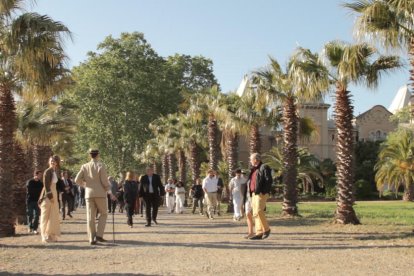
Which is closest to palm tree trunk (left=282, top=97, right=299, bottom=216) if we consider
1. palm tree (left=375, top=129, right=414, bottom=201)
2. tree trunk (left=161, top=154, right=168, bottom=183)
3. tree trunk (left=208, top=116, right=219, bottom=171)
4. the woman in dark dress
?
the woman in dark dress

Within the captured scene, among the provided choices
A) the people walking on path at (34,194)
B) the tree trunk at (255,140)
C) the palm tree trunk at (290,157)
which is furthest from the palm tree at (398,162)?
the people walking on path at (34,194)

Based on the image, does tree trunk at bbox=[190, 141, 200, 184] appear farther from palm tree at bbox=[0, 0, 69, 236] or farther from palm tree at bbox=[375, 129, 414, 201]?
palm tree at bbox=[0, 0, 69, 236]

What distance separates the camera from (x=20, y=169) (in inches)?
840

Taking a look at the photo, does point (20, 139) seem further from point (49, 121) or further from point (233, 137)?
point (233, 137)

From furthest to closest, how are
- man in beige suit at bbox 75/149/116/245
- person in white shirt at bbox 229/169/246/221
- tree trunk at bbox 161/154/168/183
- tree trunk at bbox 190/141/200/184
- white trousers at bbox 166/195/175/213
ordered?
tree trunk at bbox 161/154/168/183
tree trunk at bbox 190/141/200/184
white trousers at bbox 166/195/175/213
person in white shirt at bbox 229/169/246/221
man in beige suit at bbox 75/149/116/245

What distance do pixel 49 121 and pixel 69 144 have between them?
25501 mm

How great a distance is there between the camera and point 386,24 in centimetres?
1383

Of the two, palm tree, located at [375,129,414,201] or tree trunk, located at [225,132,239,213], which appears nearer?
tree trunk, located at [225,132,239,213]

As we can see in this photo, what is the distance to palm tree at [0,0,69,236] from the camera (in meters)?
13.8

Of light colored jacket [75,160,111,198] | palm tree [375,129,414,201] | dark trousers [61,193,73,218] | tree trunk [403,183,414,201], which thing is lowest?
tree trunk [403,183,414,201]

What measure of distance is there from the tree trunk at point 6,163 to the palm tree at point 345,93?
30.0 ft

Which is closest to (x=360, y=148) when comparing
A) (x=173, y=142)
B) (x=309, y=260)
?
(x=173, y=142)

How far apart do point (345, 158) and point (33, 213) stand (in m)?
9.16

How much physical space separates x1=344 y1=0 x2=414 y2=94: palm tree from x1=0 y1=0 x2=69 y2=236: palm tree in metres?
7.04
